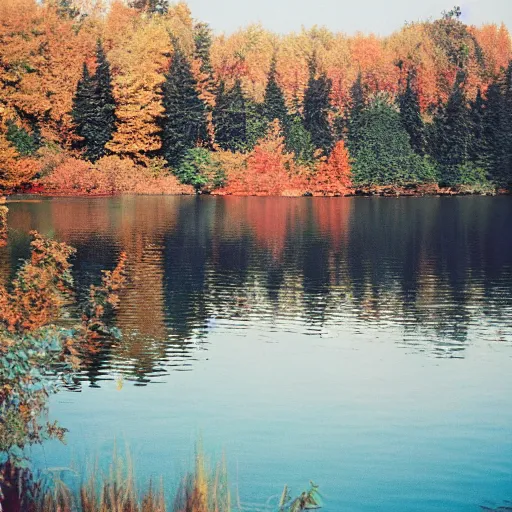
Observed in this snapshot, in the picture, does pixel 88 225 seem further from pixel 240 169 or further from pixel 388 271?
pixel 240 169

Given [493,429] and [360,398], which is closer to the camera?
[493,429]

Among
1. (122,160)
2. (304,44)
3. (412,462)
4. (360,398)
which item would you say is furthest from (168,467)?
(304,44)

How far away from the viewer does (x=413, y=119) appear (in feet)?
255

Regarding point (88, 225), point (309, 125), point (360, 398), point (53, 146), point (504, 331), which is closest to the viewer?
point (360, 398)

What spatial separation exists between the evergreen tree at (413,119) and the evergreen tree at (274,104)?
9.85 meters

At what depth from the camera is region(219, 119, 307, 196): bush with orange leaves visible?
237ft

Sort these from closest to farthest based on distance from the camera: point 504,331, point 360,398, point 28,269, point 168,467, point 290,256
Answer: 1. point 168,467
2. point 28,269
3. point 360,398
4. point 504,331
5. point 290,256

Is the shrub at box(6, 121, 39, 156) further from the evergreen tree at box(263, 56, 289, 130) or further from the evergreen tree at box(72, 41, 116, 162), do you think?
the evergreen tree at box(263, 56, 289, 130)

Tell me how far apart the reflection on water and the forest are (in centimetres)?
2106

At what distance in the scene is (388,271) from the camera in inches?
1049

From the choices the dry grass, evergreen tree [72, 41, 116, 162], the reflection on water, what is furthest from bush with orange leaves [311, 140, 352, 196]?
the dry grass

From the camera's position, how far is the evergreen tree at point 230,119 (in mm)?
74688

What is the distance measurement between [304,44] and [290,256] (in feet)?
183

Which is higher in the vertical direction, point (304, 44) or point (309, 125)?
point (304, 44)
